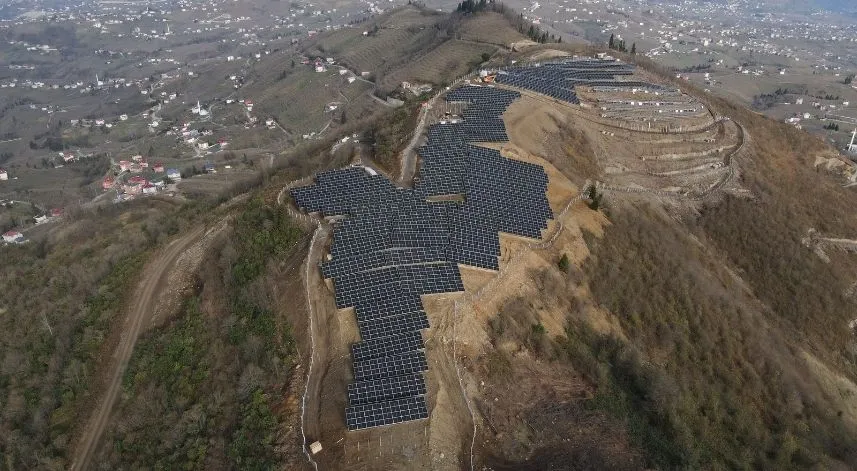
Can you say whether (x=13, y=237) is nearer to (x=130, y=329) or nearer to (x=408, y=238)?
(x=130, y=329)

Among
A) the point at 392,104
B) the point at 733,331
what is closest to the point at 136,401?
the point at 733,331

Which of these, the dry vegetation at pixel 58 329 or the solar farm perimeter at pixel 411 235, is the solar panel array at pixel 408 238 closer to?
the solar farm perimeter at pixel 411 235

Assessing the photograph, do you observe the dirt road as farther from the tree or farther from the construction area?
the tree

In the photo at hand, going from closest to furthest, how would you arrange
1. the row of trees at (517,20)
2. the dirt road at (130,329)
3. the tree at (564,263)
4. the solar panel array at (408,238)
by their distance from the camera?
the solar panel array at (408,238) → the dirt road at (130,329) → the tree at (564,263) → the row of trees at (517,20)

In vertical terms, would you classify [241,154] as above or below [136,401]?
below

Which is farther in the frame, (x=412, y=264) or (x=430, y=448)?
(x=412, y=264)

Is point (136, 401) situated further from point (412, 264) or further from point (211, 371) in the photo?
point (412, 264)

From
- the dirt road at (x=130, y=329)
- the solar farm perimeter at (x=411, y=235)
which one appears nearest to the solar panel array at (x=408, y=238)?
the solar farm perimeter at (x=411, y=235)
